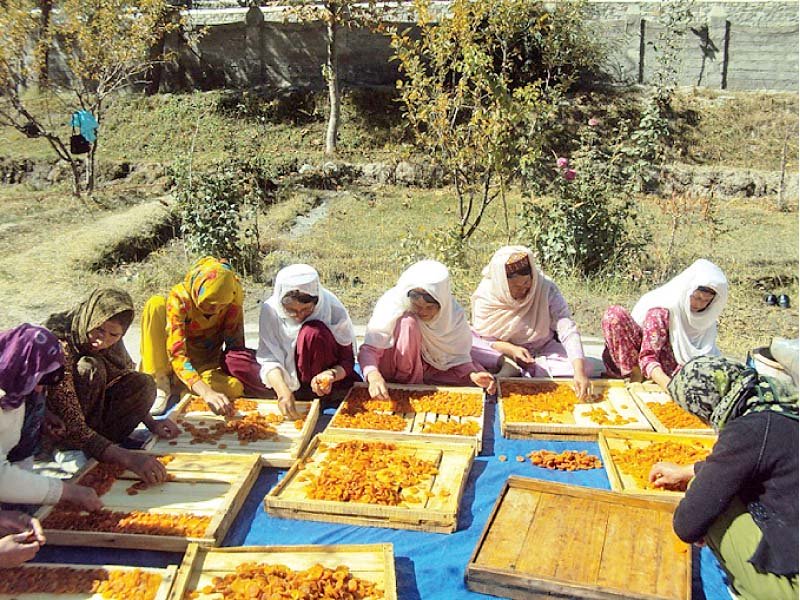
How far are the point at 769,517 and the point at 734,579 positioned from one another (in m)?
0.36

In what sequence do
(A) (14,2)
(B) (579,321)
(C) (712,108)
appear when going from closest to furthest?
(B) (579,321) < (A) (14,2) < (C) (712,108)

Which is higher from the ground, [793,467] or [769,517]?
[793,467]

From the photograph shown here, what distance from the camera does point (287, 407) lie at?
148 inches

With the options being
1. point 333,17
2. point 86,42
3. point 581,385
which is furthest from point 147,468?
point 333,17

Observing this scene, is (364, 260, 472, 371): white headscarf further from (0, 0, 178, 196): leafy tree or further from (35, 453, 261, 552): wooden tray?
(0, 0, 178, 196): leafy tree

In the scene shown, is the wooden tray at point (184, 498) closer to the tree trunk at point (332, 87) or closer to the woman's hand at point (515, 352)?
the woman's hand at point (515, 352)

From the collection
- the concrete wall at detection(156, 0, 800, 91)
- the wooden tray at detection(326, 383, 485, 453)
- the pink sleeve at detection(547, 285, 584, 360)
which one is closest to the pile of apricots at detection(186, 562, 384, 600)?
the wooden tray at detection(326, 383, 485, 453)

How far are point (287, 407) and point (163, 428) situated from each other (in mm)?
640

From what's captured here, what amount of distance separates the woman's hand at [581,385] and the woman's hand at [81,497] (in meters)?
2.53

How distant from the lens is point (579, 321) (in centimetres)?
604

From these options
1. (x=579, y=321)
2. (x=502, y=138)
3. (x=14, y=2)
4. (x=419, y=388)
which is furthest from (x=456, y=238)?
(x=14, y=2)

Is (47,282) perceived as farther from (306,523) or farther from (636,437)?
(636,437)

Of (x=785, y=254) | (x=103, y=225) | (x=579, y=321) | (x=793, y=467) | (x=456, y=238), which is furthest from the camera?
(x=103, y=225)

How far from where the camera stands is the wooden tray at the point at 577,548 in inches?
93.4
